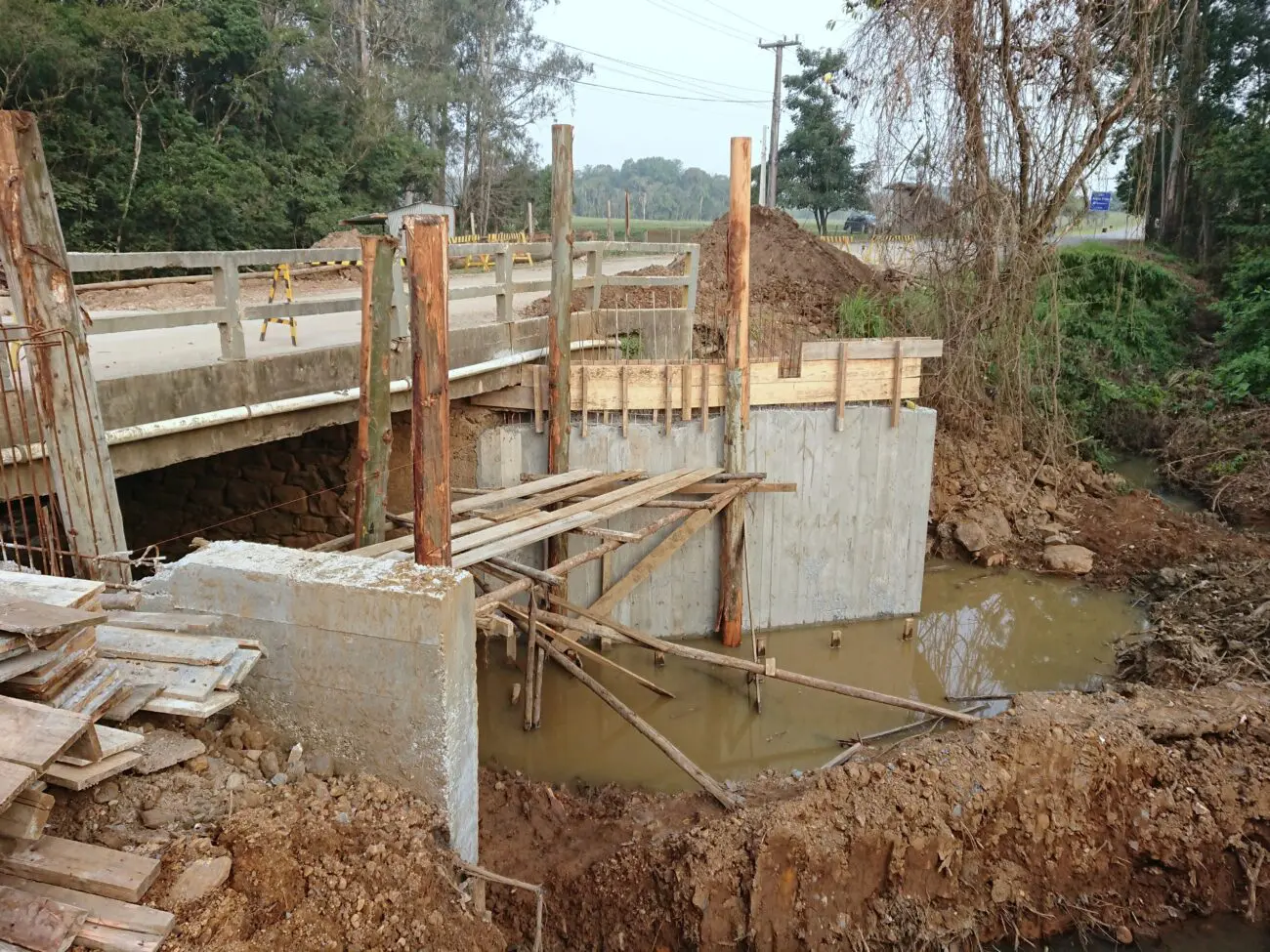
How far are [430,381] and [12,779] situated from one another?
7.92 ft

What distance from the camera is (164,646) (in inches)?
170

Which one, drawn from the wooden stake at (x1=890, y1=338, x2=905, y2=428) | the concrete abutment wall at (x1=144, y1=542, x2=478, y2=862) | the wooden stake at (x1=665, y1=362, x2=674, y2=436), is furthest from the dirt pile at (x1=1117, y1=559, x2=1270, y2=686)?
the concrete abutment wall at (x1=144, y1=542, x2=478, y2=862)

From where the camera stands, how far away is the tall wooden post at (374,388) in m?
6.25

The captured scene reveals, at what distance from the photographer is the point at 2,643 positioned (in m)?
3.49

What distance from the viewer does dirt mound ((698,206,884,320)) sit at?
1397 centimetres

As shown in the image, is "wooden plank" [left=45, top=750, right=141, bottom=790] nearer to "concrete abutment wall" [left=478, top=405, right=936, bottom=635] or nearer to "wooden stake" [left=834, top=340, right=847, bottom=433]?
"concrete abutment wall" [left=478, top=405, right=936, bottom=635]

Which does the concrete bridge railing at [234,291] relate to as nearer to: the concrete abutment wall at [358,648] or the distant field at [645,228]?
the concrete abutment wall at [358,648]

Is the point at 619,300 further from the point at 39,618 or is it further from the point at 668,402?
the point at 39,618

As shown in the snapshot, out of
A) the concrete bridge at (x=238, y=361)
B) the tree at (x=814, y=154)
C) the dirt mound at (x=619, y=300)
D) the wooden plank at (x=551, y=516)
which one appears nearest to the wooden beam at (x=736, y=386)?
the wooden plank at (x=551, y=516)

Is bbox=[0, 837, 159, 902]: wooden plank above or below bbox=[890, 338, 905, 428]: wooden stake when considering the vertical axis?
below

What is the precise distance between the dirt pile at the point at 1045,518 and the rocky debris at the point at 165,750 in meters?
9.85

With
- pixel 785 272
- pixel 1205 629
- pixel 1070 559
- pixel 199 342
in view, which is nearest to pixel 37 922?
pixel 199 342

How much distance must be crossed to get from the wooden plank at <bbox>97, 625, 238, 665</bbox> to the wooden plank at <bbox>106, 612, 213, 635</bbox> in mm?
65

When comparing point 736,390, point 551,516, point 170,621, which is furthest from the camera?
point 736,390
